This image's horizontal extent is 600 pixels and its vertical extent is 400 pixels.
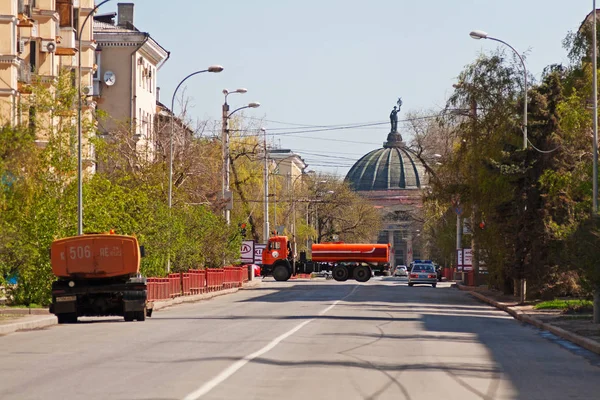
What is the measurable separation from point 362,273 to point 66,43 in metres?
35.9

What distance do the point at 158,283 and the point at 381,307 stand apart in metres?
8.41

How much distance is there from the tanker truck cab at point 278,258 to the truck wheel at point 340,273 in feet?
10.3

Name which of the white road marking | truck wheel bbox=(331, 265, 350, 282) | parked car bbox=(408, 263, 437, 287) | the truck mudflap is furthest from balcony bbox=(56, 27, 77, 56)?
the white road marking

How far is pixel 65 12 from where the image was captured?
59.2m

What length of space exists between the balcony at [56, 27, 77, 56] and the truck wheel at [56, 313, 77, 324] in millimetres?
28686

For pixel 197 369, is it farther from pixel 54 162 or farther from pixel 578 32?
pixel 578 32

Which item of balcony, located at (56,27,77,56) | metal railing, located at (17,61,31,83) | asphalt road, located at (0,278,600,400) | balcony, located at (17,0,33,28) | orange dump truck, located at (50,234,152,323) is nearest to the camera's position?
asphalt road, located at (0,278,600,400)

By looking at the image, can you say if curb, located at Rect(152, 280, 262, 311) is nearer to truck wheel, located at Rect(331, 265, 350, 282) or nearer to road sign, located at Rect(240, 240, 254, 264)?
road sign, located at Rect(240, 240, 254, 264)

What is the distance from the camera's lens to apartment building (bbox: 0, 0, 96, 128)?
160 feet

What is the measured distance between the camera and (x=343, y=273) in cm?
8750

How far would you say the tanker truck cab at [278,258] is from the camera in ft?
276

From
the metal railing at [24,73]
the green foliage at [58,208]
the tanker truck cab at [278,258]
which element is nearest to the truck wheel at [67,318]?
the green foliage at [58,208]

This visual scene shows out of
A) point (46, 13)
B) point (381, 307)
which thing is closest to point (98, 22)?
point (46, 13)

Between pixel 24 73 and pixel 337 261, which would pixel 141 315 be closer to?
pixel 24 73
